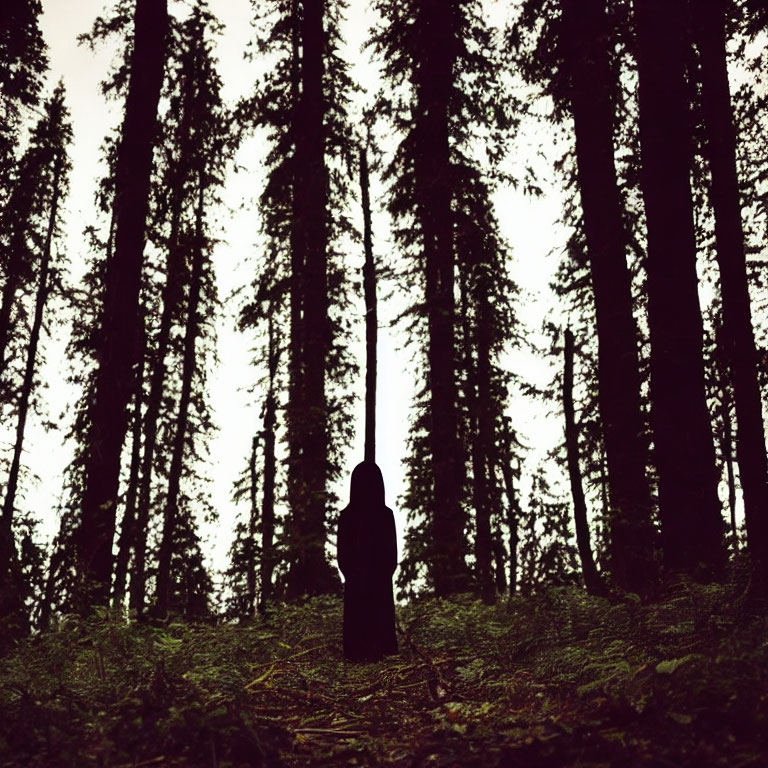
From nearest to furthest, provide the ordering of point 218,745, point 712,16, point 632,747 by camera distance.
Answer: point 632,747
point 218,745
point 712,16

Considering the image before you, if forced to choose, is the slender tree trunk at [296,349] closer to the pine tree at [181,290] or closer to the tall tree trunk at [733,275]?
the pine tree at [181,290]

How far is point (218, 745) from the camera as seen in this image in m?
3.43

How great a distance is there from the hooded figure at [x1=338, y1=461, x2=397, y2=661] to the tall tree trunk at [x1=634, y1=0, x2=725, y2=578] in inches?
111

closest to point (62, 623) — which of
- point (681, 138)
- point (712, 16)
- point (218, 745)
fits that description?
point (218, 745)

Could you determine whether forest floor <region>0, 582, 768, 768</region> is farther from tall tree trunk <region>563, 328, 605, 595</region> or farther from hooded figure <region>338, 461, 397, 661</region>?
tall tree trunk <region>563, 328, 605, 595</region>

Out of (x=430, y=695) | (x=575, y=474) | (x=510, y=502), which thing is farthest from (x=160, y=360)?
(x=430, y=695)

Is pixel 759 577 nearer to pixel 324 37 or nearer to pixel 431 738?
pixel 431 738

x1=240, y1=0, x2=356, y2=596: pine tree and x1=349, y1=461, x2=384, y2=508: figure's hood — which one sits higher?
x1=240, y1=0, x2=356, y2=596: pine tree

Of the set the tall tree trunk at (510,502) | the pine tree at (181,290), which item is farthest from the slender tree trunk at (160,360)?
the tall tree trunk at (510,502)

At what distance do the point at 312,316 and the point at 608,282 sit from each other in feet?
20.1

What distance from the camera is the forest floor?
3.10 m

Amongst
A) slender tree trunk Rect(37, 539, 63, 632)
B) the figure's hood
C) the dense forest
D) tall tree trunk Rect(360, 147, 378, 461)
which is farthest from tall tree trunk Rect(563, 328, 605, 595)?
slender tree trunk Rect(37, 539, 63, 632)

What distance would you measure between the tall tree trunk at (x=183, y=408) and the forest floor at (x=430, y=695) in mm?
10579

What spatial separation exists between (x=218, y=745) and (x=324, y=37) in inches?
613
